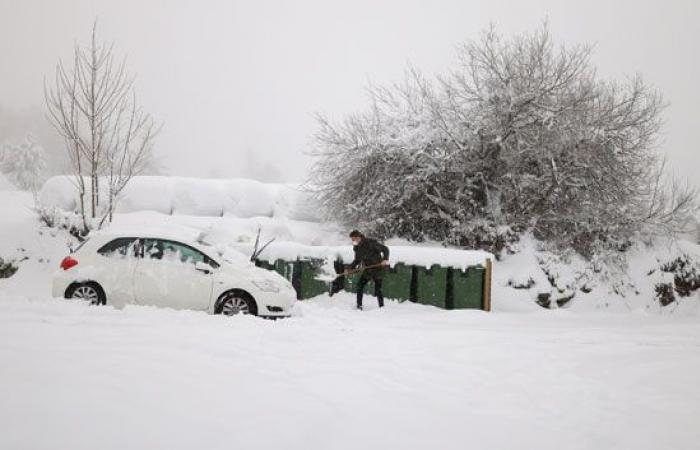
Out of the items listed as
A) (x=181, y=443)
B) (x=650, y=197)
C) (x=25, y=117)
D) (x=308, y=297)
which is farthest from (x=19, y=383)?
(x=25, y=117)

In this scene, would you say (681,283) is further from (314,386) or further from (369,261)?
(314,386)

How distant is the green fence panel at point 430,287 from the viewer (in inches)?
491

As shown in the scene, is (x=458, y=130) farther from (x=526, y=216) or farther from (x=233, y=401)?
(x=233, y=401)

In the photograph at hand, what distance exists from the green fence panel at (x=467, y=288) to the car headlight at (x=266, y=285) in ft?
16.6

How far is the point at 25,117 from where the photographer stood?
58969mm

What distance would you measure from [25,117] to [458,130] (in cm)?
5818

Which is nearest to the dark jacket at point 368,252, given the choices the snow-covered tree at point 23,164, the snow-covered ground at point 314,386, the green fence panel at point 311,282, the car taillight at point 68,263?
the green fence panel at point 311,282

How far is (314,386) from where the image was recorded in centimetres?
492

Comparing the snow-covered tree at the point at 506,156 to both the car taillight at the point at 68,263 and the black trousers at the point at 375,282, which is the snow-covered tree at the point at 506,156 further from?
the car taillight at the point at 68,263

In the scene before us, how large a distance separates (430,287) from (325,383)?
769 cm

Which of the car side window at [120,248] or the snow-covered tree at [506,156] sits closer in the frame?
the car side window at [120,248]

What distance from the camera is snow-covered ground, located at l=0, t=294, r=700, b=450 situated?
12.1 ft

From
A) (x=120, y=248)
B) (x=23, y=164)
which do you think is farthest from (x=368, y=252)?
(x=23, y=164)

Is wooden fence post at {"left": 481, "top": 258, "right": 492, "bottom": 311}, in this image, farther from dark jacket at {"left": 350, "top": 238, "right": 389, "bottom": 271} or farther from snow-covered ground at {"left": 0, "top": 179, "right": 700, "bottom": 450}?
snow-covered ground at {"left": 0, "top": 179, "right": 700, "bottom": 450}
